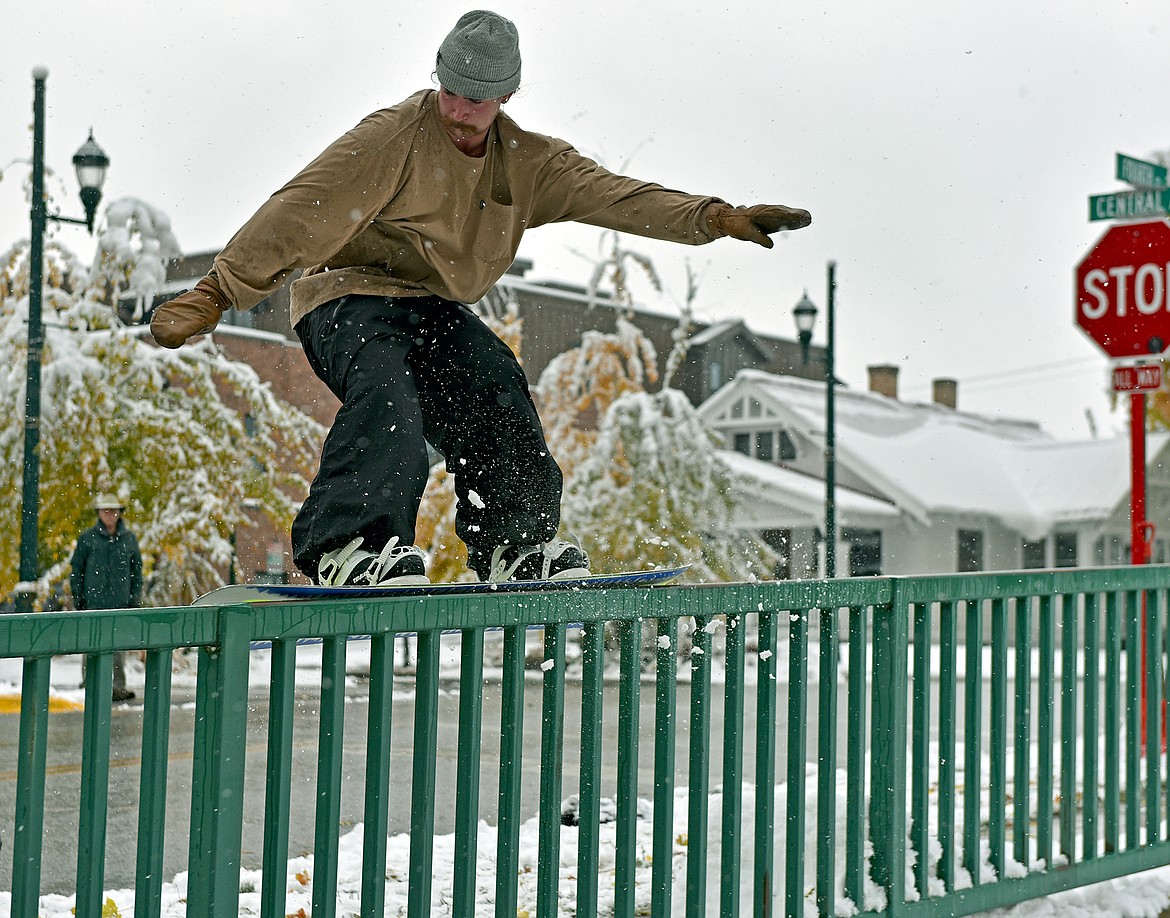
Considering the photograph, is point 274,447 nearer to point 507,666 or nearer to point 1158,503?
point 507,666

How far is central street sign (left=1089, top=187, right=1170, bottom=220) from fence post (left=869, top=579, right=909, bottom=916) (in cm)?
512

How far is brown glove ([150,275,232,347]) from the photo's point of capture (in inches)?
112

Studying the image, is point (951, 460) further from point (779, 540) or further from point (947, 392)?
point (947, 392)

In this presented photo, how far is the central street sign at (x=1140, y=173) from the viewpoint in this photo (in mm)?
8234

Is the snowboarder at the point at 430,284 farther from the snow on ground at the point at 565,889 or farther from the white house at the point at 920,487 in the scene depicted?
the white house at the point at 920,487

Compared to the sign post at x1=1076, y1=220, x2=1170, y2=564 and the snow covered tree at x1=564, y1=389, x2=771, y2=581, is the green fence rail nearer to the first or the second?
the sign post at x1=1076, y1=220, x2=1170, y2=564

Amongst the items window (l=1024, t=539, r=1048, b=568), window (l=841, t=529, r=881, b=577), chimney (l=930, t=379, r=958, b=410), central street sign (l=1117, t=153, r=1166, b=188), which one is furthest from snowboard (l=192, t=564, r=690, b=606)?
chimney (l=930, t=379, r=958, b=410)

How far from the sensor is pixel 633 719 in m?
3.28

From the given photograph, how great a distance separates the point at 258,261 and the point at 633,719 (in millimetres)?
1352

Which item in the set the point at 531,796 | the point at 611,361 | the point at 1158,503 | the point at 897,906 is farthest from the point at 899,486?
the point at 897,906

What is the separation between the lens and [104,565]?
11.1m

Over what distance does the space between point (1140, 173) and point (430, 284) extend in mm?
6054

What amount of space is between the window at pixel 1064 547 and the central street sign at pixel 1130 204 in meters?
24.4

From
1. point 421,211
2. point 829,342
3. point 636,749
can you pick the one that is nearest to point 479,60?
point 421,211
